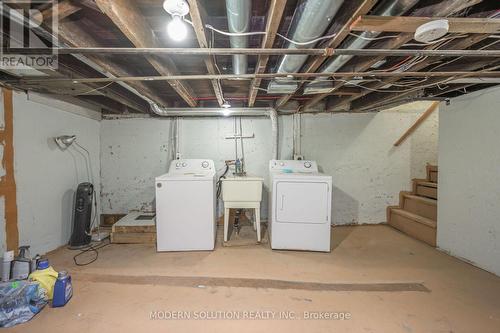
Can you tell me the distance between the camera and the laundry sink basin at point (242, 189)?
2883 millimetres

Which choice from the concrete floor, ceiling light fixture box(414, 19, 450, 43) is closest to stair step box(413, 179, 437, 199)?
the concrete floor

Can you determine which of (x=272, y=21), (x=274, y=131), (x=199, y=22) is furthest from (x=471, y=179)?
(x=199, y=22)

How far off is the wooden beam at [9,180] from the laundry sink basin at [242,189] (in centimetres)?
210

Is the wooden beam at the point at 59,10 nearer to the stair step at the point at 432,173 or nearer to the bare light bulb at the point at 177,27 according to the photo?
the bare light bulb at the point at 177,27

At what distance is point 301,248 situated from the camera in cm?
273

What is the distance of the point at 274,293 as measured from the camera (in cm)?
190

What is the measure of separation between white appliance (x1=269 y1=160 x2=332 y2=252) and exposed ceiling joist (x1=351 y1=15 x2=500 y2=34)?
67.0 inches

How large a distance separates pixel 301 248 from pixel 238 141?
1848mm

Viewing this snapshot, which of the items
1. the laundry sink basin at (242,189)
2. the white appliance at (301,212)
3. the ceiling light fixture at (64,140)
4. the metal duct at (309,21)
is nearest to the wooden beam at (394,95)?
the white appliance at (301,212)

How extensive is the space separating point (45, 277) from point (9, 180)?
111cm

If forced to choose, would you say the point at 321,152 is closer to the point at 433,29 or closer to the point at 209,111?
the point at 209,111

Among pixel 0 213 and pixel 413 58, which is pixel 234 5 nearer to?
pixel 413 58

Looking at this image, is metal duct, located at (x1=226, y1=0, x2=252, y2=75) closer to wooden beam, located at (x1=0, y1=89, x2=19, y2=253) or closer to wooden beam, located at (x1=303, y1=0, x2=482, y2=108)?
wooden beam, located at (x1=303, y1=0, x2=482, y2=108)

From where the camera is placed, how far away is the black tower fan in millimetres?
2807
